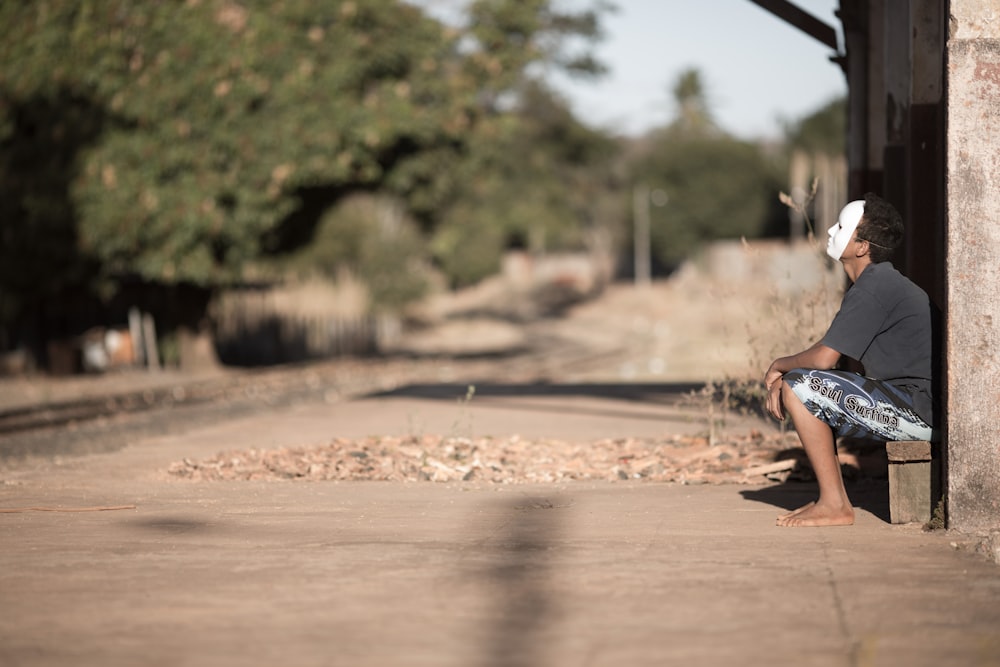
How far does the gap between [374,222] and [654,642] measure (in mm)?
40707

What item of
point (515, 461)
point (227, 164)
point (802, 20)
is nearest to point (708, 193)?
point (227, 164)

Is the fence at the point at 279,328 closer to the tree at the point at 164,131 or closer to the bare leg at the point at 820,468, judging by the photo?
the tree at the point at 164,131

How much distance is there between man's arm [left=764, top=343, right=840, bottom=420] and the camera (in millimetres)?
6234

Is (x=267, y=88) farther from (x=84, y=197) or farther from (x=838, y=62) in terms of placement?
(x=838, y=62)

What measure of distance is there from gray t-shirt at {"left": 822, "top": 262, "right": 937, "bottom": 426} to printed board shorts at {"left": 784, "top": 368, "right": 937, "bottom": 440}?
0.07 metres

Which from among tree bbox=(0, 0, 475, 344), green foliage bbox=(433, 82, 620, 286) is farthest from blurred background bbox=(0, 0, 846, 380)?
green foliage bbox=(433, 82, 620, 286)

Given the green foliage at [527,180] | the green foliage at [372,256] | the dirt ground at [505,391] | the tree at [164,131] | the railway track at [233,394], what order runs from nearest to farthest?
the dirt ground at [505,391]
the railway track at [233,394]
the tree at [164,131]
the green foliage at [372,256]
the green foliage at [527,180]

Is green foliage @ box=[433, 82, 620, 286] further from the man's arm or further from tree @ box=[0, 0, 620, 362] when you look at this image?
the man's arm

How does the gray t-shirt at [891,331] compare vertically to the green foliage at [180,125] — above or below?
below

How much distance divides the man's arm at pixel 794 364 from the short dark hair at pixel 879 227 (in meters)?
0.55

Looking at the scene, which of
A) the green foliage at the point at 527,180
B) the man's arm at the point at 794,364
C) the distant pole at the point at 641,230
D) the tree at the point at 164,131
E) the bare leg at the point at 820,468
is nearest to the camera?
the man's arm at the point at 794,364

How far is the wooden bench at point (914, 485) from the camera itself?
21.1 ft

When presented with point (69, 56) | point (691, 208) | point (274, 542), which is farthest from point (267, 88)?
point (691, 208)

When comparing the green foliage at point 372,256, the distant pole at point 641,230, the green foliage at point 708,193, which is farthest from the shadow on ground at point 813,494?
the green foliage at point 708,193
